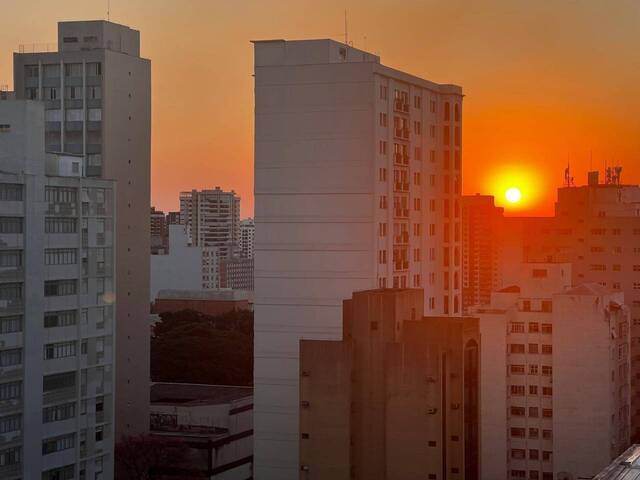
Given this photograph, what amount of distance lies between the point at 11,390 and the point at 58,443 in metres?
2.79

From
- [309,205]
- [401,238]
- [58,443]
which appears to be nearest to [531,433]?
[401,238]

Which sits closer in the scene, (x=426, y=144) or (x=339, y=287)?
(x=339, y=287)

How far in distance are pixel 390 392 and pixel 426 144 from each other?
57.7 ft

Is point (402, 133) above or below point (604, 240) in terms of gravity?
above

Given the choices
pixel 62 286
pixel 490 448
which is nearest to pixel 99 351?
pixel 62 286

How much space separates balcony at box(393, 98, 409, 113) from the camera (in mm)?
55312

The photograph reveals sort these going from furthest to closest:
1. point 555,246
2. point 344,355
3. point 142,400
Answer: point 555,246
point 142,400
point 344,355

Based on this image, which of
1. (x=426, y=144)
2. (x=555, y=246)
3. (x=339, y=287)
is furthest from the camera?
(x=555, y=246)

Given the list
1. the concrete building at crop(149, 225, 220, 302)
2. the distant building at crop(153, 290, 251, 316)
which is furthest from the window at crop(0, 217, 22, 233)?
the concrete building at crop(149, 225, 220, 302)

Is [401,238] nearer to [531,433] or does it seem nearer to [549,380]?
[549,380]

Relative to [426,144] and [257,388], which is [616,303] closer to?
[426,144]

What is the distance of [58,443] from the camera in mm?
44250

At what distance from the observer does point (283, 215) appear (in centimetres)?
5391

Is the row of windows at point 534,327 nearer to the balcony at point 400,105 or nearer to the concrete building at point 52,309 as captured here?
the balcony at point 400,105
